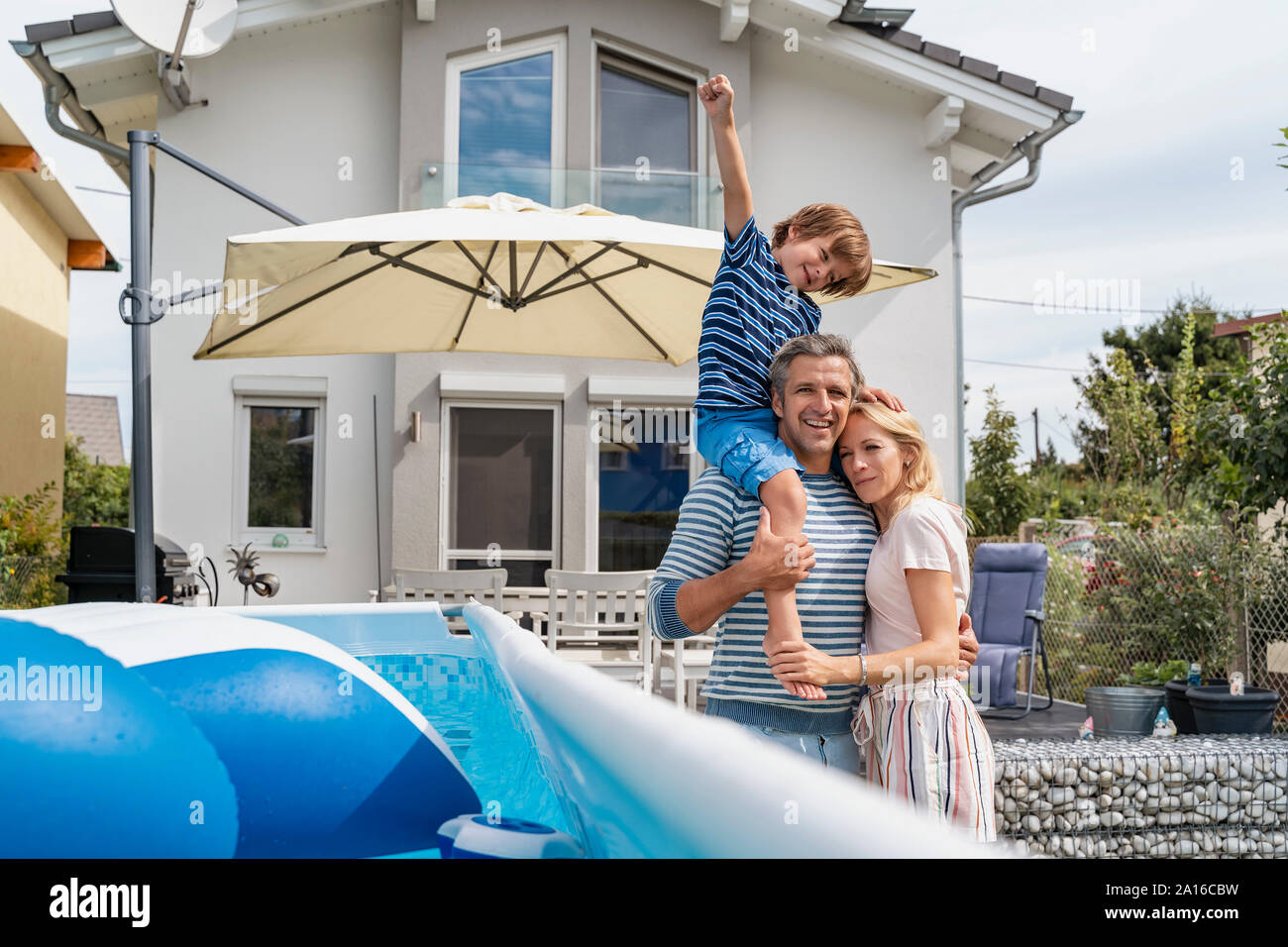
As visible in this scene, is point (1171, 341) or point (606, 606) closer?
point (606, 606)

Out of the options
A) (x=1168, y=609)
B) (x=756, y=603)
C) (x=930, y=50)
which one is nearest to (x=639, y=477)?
(x=1168, y=609)

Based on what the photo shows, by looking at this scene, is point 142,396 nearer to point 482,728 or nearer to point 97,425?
point 482,728

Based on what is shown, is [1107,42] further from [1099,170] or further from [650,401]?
[1099,170]

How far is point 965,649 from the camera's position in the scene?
6.07 ft

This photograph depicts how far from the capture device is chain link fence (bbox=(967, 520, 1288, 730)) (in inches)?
275

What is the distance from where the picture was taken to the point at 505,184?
895 centimetres

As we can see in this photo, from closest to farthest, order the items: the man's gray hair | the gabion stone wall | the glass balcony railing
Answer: the man's gray hair → the gabion stone wall → the glass balcony railing

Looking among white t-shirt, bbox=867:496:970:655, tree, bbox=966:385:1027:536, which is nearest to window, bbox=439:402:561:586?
white t-shirt, bbox=867:496:970:655

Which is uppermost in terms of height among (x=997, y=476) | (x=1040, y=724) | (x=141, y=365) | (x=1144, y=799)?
(x=141, y=365)

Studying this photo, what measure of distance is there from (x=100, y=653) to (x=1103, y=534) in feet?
26.1

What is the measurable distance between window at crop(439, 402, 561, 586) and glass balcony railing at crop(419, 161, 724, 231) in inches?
73.5

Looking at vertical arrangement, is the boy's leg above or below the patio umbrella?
below

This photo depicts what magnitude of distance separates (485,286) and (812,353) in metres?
4.82

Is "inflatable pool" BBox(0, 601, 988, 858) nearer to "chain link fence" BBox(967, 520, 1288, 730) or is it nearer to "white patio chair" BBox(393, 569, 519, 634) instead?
"white patio chair" BBox(393, 569, 519, 634)
